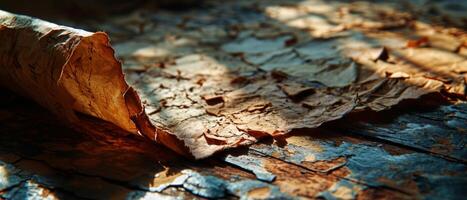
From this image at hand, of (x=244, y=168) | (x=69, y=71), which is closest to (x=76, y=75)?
(x=69, y=71)

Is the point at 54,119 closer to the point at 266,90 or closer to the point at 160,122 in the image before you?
the point at 160,122

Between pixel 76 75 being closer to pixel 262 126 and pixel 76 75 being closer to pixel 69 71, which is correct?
pixel 69 71

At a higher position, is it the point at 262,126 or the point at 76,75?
the point at 76,75

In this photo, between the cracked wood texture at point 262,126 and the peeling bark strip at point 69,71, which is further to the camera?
the peeling bark strip at point 69,71

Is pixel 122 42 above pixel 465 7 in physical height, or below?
below

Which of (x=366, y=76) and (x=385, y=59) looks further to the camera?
(x=385, y=59)

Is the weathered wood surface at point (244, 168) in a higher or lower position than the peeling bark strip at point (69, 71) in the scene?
lower

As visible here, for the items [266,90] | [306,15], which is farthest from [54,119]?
[306,15]

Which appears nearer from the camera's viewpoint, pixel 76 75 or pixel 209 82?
pixel 76 75
